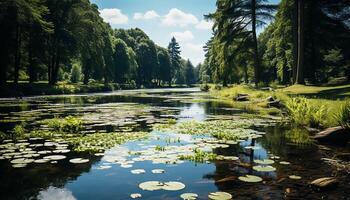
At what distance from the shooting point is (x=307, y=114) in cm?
Result: 1608

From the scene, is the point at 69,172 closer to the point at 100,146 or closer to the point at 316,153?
Result: the point at 100,146

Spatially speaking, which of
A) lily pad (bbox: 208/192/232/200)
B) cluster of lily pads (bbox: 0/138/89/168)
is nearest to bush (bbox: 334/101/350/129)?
lily pad (bbox: 208/192/232/200)

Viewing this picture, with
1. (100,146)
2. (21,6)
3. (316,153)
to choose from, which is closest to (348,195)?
(316,153)

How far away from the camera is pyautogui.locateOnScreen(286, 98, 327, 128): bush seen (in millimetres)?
15164

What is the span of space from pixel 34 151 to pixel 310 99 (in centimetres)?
1667

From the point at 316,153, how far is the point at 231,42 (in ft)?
106

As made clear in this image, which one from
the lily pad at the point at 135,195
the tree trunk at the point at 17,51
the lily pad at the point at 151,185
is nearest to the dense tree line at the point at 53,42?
the tree trunk at the point at 17,51

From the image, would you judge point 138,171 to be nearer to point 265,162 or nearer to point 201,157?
point 201,157

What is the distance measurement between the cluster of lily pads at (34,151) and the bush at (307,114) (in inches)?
431

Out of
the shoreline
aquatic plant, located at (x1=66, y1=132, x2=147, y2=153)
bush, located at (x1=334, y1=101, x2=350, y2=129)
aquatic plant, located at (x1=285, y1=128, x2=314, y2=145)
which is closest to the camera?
aquatic plant, located at (x1=66, y1=132, x2=147, y2=153)

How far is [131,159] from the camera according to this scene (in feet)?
31.5

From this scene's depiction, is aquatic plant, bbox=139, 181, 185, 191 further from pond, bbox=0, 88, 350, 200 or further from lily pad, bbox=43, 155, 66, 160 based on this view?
lily pad, bbox=43, 155, 66, 160

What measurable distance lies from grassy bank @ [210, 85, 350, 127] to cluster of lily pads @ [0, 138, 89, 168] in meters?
10.8

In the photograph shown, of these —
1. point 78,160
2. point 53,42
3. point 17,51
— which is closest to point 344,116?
point 78,160
